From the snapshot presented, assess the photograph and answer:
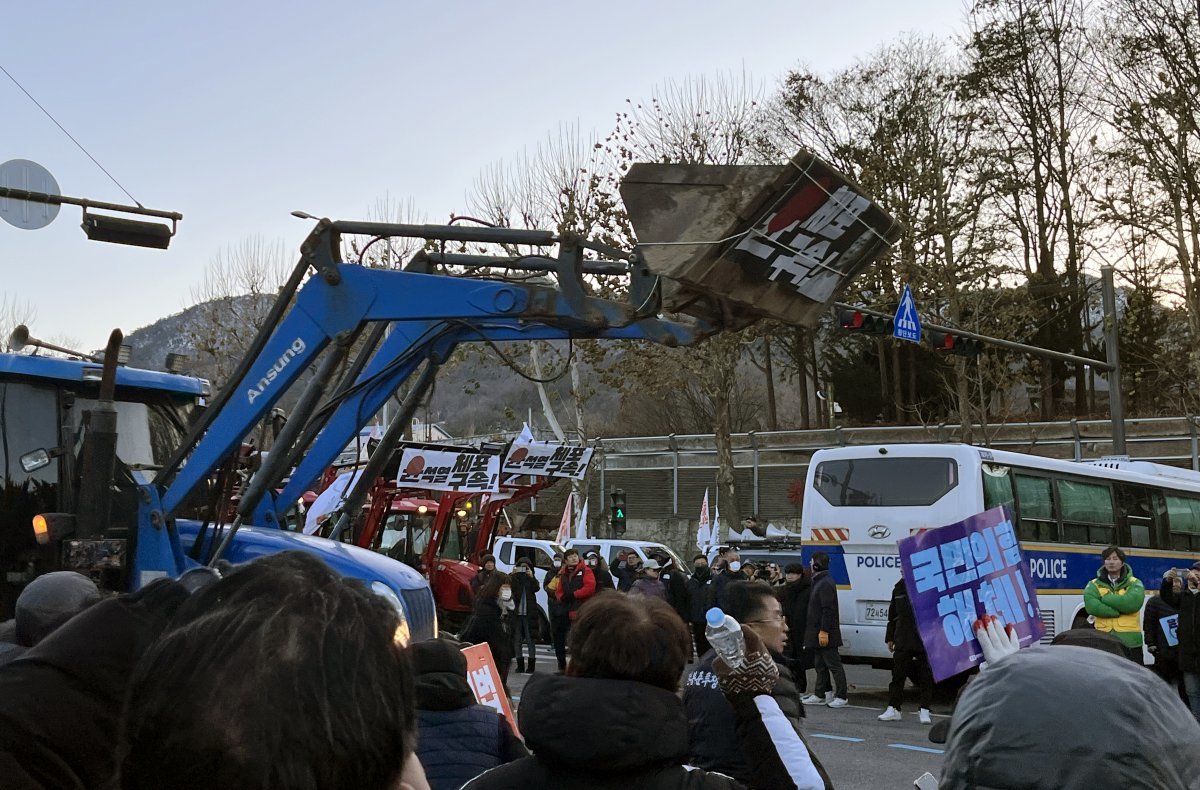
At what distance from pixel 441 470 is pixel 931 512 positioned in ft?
29.3

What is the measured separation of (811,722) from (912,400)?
37917mm

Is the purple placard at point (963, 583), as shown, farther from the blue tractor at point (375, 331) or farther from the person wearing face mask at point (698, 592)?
the person wearing face mask at point (698, 592)

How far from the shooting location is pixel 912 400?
5125cm

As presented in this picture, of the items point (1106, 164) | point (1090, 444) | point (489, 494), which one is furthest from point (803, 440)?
point (489, 494)

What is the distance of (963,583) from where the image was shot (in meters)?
6.91

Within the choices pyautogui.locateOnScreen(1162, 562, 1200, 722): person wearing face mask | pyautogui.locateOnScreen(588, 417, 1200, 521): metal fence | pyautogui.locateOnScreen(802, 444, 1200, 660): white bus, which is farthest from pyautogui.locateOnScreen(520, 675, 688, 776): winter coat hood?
pyautogui.locateOnScreen(588, 417, 1200, 521): metal fence

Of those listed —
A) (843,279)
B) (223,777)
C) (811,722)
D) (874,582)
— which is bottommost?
(811,722)

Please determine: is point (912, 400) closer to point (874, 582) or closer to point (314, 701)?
point (874, 582)

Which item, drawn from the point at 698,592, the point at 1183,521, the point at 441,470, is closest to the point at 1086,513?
the point at 1183,521

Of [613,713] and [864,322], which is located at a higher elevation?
[864,322]

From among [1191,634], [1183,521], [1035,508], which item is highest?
[1035,508]

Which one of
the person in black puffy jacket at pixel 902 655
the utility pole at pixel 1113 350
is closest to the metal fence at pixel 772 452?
the utility pole at pixel 1113 350

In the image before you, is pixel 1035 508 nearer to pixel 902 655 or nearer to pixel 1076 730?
pixel 902 655

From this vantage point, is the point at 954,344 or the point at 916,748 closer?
the point at 916,748
